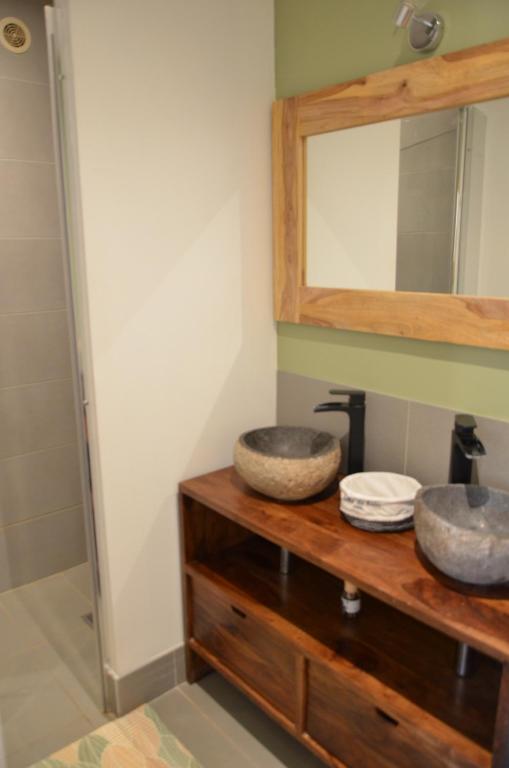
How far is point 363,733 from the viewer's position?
141cm

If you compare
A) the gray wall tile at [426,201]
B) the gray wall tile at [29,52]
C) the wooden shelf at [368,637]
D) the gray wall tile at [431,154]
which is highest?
the gray wall tile at [29,52]

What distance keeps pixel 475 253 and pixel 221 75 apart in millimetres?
909

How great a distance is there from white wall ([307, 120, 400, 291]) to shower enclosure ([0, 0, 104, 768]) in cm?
82

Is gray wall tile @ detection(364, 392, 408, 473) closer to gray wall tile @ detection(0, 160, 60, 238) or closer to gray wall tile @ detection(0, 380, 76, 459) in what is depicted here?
gray wall tile @ detection(0, 380, 76, 459)

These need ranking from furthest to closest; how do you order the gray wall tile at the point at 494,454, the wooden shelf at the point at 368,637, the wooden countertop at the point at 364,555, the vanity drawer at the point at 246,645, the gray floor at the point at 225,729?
the gray floor at the point at 225,729 < the vanity drawer at the point at 246,645 < the gray wall tile at the point at 494,454 < the wooden shelf at the point at 368,637 < the wooden countertop at the point at 364,555

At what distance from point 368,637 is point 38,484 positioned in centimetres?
155

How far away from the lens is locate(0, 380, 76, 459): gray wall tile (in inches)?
93.7

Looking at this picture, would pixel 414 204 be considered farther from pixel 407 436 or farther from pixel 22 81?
pixel 22 81

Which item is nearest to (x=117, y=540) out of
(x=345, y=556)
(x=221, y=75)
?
(x=345, y=556)

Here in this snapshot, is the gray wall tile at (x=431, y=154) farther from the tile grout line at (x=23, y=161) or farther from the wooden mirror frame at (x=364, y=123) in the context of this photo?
the tile grout line at (x=23, y=161)

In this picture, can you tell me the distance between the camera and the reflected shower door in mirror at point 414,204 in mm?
1447

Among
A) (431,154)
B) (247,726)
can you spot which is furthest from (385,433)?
(247,726)

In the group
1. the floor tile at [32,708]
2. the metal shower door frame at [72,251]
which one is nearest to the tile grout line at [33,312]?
the metal shower door frame at [72,251]

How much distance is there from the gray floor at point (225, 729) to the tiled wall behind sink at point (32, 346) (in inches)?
37.4
